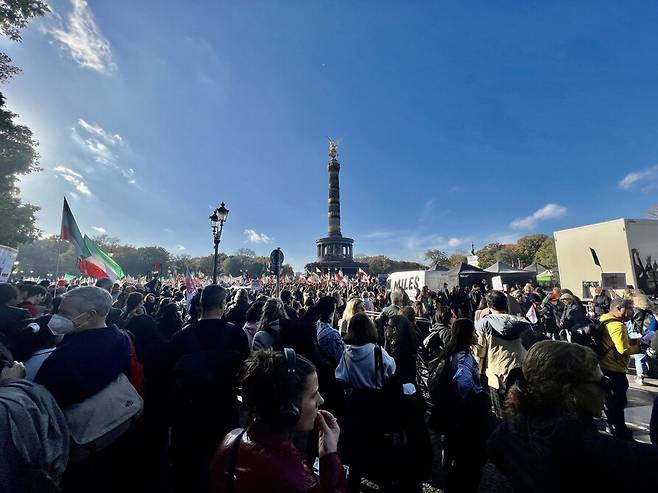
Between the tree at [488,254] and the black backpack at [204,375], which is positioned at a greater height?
the tree at [488,254]

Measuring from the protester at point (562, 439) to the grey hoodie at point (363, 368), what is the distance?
1.29 meters

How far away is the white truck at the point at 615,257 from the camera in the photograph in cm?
1314

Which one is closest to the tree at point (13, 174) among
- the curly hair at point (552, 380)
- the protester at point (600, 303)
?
the curly hair at point (552, 380)

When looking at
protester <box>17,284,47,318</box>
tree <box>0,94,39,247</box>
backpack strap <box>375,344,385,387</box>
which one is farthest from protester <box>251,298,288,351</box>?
tree <box>0,94,39,247</box>

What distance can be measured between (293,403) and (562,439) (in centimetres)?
115

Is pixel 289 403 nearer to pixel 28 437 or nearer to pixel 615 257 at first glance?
pixel 28 437

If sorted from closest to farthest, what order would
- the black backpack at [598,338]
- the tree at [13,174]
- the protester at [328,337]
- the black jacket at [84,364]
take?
the black jacket at [84,364] < the protester at [328,337] < the black backpack at [598,338] < the tree at [13,174]

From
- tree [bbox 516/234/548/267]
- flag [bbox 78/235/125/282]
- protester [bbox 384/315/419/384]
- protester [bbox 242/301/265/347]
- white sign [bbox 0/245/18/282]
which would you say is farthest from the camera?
tree [bbox 516/234/548/267]

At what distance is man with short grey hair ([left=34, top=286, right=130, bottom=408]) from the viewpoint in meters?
2.01

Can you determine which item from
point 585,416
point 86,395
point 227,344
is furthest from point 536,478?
point 86,395

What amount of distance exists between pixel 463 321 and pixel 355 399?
1357 millimetres

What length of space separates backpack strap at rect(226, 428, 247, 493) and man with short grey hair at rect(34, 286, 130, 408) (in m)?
1.43

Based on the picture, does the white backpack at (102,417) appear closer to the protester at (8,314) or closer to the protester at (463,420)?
the protester at (8,314)

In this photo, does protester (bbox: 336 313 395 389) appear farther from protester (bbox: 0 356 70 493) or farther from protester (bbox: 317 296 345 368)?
protester (bbox: 0 356 70 493)
